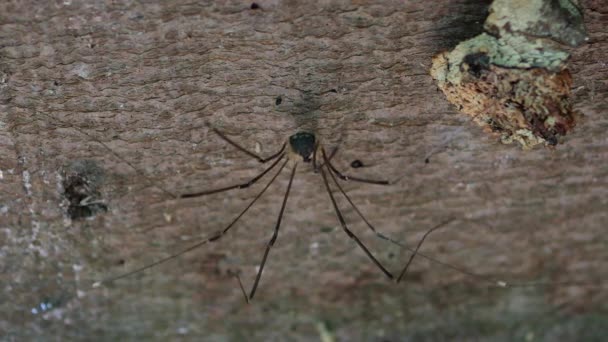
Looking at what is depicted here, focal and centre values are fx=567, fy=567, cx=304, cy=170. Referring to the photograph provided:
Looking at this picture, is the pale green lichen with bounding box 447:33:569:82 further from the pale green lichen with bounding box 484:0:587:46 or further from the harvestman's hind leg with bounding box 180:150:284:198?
the harvestman's hind leg with bounding box 180:150:284:198

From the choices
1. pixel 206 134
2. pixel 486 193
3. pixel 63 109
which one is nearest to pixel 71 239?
pixel 63 109

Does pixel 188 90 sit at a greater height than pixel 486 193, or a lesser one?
greater

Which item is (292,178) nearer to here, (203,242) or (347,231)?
(347,231)

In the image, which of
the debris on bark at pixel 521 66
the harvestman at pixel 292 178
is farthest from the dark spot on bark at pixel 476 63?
the harvestman at pixel 292 178

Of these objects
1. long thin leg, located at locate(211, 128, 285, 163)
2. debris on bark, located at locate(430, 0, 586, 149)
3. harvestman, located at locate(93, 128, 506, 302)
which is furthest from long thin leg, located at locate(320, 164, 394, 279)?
debris on bark, located at locate(430, 0, 586, 149)

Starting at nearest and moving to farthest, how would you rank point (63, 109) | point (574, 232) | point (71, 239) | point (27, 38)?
point (27, 38) → point (63, 109) → point (71, 239) → point (574, 232)

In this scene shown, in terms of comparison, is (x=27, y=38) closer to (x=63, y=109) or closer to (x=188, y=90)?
(x=63, y=109)

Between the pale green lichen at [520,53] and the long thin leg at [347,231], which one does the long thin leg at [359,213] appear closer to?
the long thin leg at [347,231]
